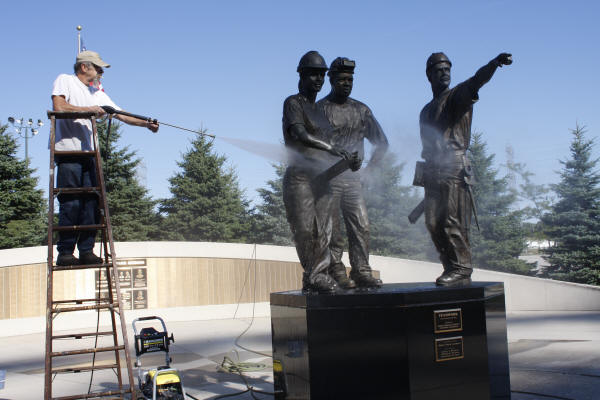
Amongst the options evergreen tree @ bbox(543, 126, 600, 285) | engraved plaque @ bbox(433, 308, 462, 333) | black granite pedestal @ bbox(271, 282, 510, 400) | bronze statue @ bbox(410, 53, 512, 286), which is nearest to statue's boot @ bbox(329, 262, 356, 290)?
black granite pedestal @ bbox(271, 282, 510, 400)

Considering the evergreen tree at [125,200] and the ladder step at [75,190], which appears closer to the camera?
the ladder step at [75,190]

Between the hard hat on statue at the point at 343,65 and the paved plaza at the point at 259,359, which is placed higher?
the hard hat on statue at the point at 343,65

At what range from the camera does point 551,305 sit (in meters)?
13.7

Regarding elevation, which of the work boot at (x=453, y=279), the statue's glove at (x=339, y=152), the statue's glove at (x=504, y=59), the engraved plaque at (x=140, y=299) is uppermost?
the statue's glove at (x=504, y=59)

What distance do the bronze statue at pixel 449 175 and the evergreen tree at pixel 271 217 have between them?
78.5ft

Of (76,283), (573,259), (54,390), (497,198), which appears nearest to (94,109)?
(54,390)

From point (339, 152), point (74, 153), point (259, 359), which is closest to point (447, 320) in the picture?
point (339, 152)

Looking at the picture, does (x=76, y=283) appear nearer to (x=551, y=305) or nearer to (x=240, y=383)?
(x=240, y=383)

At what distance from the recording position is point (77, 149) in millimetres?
4996

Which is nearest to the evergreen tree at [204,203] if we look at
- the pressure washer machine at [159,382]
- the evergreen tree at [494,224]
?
the evergreen tree at [494,224]

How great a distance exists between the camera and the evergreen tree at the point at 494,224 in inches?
902

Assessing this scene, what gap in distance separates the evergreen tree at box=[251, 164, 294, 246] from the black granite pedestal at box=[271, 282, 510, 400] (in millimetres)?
24842

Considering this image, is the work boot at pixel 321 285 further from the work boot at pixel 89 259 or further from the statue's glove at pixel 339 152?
the work boot at pixel 89 259

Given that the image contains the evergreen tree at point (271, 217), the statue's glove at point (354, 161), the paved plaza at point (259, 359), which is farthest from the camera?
the evergreen tree at point (271, 217)
